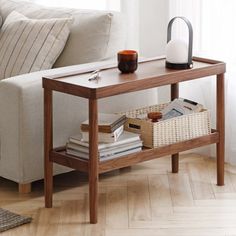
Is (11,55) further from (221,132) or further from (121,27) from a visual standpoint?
(221,132)

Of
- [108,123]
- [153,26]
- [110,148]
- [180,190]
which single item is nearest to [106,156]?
[110,148]

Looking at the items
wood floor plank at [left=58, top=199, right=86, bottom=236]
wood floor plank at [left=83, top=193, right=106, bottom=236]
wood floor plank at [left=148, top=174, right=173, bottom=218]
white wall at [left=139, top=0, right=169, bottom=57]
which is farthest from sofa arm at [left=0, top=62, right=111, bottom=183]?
white wall at [left=139, top=0, right=169, bottom=57]

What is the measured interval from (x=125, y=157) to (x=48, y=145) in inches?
14.1

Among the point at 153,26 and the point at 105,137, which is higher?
the point at 153,26

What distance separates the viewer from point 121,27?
4.06m

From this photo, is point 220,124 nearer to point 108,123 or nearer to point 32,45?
point 108,123

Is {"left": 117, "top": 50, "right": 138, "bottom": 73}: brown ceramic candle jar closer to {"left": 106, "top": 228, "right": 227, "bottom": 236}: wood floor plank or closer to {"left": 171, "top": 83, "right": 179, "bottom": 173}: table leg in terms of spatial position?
{"left": 171, "top": 83, "right": 179, "bottom": 173}: table leg

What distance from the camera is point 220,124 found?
3844 millimetres

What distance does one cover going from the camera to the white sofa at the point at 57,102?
3.63 m

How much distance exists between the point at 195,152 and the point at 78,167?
1.19 metres

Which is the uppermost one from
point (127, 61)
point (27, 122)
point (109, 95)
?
point (127, 61)

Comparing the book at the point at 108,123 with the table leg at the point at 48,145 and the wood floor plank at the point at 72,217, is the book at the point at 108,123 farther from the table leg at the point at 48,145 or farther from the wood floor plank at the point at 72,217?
the wood floor plank at the point at 72,217

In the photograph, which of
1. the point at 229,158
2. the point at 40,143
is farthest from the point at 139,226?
the point at 229,158

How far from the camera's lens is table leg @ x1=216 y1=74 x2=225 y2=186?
12.4ft
